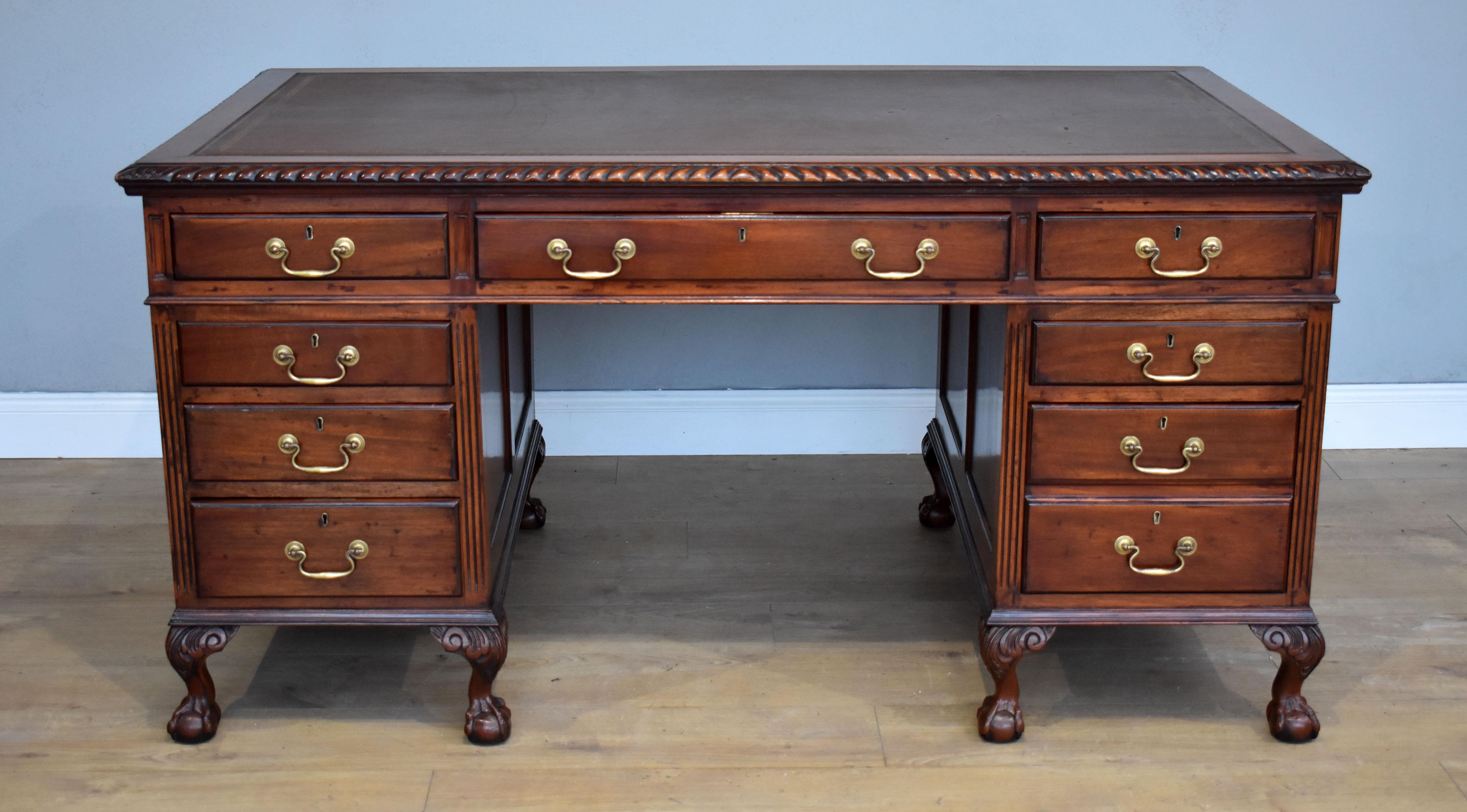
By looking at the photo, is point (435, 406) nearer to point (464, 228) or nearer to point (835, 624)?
point (464, 228)

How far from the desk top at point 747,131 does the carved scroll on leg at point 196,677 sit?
649 mm

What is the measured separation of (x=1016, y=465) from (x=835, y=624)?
0.59 m

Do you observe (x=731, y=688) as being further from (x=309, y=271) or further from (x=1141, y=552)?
(x=309, y=271)

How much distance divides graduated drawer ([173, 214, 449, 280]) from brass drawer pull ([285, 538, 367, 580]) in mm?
Answer: 387

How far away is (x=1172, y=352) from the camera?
1.99 m

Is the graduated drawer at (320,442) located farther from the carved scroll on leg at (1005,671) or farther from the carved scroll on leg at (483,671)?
the carved scroll on leg at (1005,671)

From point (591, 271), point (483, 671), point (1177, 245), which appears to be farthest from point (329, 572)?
point (1177, 245)

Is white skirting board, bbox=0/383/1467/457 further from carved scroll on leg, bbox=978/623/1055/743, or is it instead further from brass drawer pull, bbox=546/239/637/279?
brass drawer pull, bbox=546/239/637/279

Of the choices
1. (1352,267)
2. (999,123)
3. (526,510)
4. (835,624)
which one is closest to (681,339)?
(526,510)

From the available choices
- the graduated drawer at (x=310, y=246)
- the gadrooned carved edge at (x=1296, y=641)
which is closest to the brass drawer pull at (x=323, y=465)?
the graduated drawer at (x=310, y=246)

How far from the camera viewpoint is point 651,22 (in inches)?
119

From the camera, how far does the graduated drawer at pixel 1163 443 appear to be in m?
2.01

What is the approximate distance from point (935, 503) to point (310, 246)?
1419 mm

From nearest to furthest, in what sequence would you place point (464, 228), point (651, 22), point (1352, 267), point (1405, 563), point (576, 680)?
point (464, 228) < point (576, 680) < point (1405, 563) < point (651, 22) < point (1352, 267)
